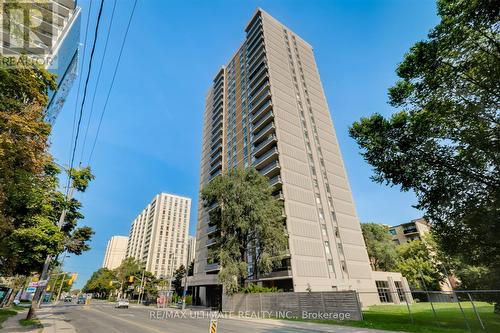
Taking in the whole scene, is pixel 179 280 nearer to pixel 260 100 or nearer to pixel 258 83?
pixel 260 100

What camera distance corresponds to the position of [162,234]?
13100 centimetres

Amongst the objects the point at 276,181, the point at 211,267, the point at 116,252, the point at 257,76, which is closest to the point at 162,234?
the point at 116,252

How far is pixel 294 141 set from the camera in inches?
1754

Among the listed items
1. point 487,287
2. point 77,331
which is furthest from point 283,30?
point 77,331

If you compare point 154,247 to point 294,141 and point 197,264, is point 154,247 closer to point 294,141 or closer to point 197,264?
point 197,264

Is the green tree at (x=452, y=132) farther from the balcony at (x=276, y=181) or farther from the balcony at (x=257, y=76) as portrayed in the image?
the balcony at (x=257, y=76)

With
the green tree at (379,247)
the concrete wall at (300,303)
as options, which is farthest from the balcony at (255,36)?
the concrete wall at (300,303)

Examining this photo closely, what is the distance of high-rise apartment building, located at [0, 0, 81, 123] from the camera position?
875cm

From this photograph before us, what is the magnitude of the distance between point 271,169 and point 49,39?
5141 centimetres

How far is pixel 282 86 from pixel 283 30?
2091 cm

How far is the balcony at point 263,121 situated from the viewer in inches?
1806

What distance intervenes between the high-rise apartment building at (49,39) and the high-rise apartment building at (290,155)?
2574 cm

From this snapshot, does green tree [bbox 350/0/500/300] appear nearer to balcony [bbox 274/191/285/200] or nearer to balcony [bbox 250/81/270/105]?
balcony [bbox 274/191/285/200]

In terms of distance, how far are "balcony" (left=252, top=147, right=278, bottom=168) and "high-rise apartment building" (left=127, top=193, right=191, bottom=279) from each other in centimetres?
9521
